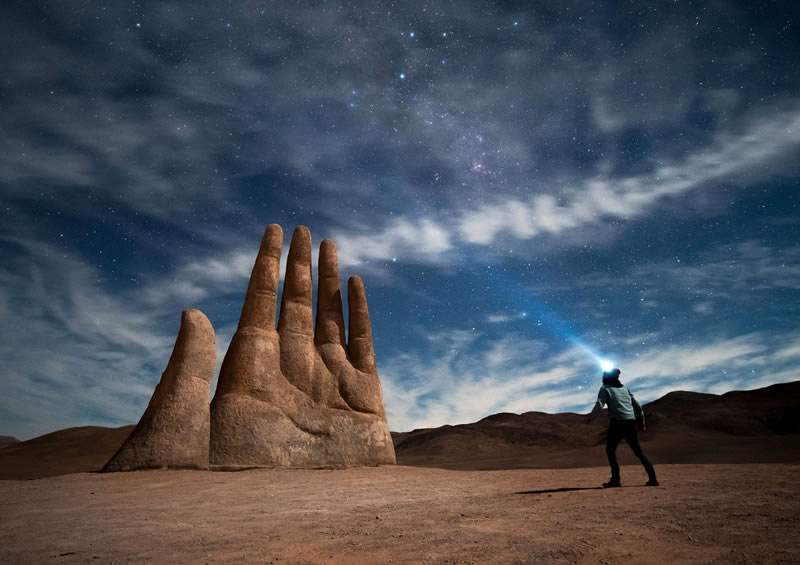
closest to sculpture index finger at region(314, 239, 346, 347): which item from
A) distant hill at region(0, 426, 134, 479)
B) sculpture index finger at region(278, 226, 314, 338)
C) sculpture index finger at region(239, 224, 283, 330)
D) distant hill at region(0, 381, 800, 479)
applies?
sculpture index finger at region(278, 226, 314, 338)

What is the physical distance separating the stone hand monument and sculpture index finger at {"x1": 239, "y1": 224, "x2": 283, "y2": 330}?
0.03 m

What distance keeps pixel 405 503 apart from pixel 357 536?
249 cm

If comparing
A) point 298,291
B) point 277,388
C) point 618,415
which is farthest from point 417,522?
point 298,291

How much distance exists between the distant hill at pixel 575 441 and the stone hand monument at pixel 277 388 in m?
6.35

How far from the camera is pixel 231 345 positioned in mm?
13594

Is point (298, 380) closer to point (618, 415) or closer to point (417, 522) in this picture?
point (618, 415)

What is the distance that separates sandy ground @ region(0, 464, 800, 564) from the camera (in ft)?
11.8

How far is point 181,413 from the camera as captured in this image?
445 inches

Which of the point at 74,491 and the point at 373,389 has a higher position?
the point at 373,389

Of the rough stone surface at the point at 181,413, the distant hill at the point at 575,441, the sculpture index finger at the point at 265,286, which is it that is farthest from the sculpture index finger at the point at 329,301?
the distant hill at the point at 575,441

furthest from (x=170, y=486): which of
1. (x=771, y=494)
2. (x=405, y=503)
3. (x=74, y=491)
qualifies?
(x=771, y=494)

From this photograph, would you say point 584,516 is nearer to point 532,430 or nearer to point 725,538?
point 725,538

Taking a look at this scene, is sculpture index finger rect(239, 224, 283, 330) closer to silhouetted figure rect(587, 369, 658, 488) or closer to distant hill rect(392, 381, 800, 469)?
silhouetted figure rect(587, 369, 658, 488)

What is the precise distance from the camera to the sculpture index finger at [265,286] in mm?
13891
